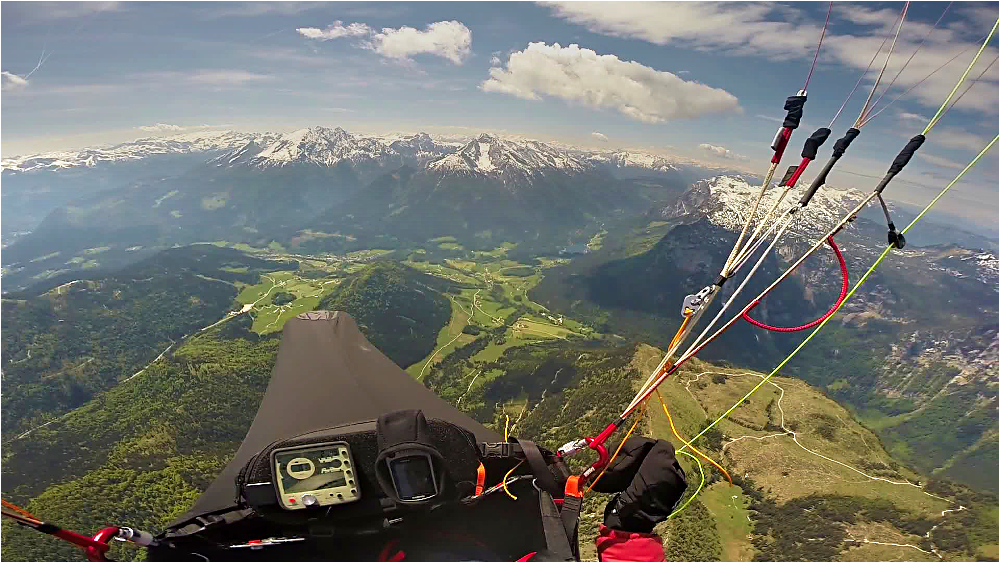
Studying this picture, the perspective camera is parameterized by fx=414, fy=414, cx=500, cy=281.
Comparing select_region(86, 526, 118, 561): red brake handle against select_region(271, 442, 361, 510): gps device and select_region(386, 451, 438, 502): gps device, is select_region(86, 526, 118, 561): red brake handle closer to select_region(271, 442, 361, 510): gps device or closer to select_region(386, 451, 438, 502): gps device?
select_region(271, 442, 361, 510): gps device

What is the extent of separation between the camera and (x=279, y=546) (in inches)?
139

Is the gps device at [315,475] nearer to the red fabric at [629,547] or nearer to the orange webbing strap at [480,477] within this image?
the orange webbing strap at [480,477]

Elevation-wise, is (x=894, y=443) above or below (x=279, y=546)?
below

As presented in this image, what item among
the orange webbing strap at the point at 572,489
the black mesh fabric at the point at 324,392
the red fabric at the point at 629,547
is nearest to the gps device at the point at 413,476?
the orange webbing strap at the point at 572,489

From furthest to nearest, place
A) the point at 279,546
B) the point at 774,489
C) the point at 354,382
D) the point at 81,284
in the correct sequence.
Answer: the point at 81,284 → the point at 774,489 → the point at 354,382 → the point at 279,546

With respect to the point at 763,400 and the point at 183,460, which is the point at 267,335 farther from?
the point at 763,400

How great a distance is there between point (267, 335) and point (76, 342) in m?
43.0

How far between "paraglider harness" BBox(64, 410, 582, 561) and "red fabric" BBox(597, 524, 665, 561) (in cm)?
28

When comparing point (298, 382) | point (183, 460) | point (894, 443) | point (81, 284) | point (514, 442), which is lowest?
point (894, 443)

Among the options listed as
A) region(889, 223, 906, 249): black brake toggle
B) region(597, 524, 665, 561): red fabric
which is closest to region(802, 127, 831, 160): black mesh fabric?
region(889, 223, 906, 249): black brake toggle

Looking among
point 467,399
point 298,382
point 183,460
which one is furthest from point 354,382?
point 467,399

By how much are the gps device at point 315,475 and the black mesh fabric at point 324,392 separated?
167cm

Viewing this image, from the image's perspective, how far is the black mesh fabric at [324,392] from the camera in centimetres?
550

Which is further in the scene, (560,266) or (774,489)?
(560,266)
